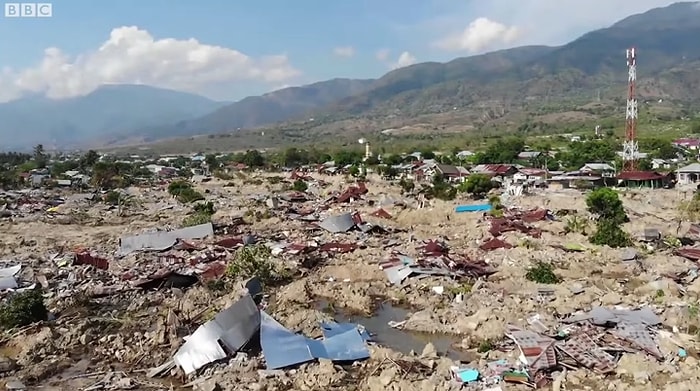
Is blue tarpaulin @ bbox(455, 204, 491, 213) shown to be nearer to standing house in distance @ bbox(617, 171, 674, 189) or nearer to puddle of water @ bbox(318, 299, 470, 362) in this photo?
puddle of water @ bbox(318, 299, 470, 362)

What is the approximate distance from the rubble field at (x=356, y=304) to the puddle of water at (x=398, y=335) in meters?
0.05

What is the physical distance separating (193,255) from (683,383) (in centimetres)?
1527

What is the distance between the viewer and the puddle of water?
12352 mm

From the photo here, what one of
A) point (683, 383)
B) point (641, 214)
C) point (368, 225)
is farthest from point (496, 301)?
point (641, 214)

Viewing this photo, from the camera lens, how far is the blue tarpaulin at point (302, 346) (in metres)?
10.9

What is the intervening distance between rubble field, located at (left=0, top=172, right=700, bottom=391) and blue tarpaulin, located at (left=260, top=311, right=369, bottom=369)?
0.11 feet

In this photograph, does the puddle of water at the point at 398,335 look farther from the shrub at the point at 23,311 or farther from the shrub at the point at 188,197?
the shrub at the point at 188,197

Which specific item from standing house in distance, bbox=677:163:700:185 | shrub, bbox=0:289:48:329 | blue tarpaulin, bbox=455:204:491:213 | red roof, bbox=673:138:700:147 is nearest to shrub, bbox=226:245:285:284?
shrub, bbox=0:289:48:329

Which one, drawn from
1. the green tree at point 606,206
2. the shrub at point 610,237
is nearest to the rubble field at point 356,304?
the shrub at point 610,237

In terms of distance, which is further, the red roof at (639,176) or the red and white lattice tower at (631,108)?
the red roof at (639,176)

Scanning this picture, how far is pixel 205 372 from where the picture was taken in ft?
35.6

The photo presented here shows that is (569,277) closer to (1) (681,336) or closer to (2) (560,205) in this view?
(1) (681,336)

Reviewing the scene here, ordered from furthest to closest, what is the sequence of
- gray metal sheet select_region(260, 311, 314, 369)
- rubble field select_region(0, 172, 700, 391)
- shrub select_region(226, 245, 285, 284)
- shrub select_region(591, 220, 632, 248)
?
shrub select_region(591, 220, 632, 248) → shrub select_region(226, 245, 285, 284) → gray metal sheet select_region(260, 311, 314, 369) → rubble field select_region(0, 172, 700, 391)

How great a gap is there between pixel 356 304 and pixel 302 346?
439 centimetres
